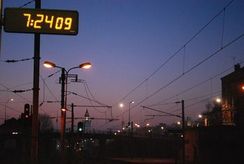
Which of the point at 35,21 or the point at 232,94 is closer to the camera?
the point at 35,21

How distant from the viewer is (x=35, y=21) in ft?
40.7

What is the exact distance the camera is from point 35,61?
14.5m

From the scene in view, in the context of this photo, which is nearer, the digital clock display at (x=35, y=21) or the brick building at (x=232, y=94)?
the digital clock display at (x=35, y=21)

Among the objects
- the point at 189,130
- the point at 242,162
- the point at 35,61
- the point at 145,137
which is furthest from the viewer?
the point at 145,137

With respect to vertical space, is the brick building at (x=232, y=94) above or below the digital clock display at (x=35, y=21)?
A: above

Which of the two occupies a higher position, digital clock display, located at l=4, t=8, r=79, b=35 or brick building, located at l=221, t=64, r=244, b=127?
brick building, located at l=221, t=64, r=244, b=127

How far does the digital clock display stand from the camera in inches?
486

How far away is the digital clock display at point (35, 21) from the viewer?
12344mm

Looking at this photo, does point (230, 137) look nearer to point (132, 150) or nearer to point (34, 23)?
point (34, 23)

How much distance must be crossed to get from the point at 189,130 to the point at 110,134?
70678 mm

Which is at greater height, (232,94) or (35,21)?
(232,94)

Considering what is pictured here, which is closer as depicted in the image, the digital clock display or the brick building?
the digital clock display

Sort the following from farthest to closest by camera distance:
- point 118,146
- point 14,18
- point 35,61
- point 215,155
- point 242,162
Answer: point 118,146
point 215,155
point 242,162
point 35,61
point 14,18

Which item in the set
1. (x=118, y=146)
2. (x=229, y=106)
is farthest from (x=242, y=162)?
(x=118, y=146)
